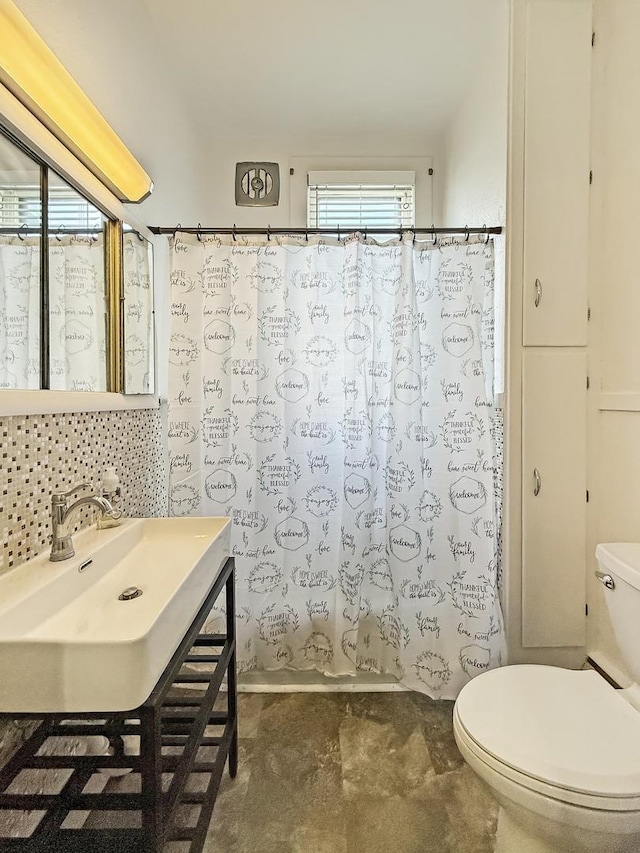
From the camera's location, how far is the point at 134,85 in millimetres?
1609

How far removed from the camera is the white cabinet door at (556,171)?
1602 millimetres

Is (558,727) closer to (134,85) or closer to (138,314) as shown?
(138,314)

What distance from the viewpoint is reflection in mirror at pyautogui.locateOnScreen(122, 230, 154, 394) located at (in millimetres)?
1557

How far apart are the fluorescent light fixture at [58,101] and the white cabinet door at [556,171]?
1.43 metres

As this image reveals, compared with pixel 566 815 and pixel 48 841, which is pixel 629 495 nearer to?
pixel 566 815

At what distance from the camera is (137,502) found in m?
1.69

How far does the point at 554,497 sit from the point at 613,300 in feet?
2.45

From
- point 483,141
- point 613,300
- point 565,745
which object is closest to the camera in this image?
point 565,745

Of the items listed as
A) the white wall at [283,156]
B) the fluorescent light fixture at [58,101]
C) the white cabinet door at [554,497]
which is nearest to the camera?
the fluorescent light fixture at [58,101]

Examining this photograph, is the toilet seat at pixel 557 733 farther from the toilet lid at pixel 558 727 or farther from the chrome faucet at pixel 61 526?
the chrome faucet at pixel 61 526

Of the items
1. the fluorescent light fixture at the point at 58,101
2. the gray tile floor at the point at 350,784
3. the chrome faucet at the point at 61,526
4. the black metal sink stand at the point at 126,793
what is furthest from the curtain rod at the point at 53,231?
the gray tile floor at the point at 350,784

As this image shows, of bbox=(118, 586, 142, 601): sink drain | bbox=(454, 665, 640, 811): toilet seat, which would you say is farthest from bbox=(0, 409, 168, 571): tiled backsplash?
bbox=(454, 665, 640, 811): toilet seat

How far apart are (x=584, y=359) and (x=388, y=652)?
1.40 m

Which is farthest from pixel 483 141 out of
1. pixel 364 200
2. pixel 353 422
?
pixel 353 422
